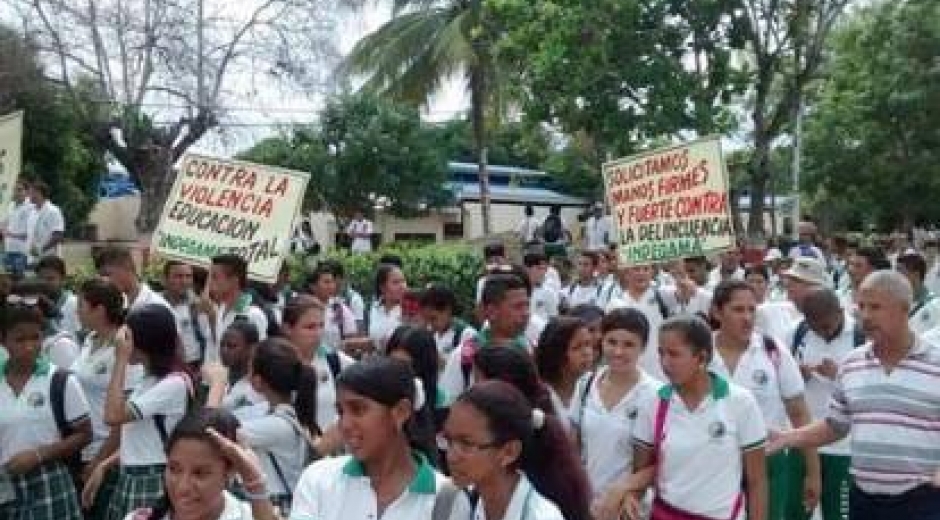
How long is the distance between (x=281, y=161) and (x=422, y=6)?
868 cm

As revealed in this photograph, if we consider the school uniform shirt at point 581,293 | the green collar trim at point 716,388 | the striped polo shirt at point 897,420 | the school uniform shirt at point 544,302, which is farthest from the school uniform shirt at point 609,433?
the school uniform shirt at point 581,293

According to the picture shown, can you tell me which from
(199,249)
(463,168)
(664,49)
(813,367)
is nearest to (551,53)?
(664,49)

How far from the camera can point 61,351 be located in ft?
22.8

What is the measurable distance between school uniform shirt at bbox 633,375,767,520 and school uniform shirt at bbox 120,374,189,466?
1917 millimetres

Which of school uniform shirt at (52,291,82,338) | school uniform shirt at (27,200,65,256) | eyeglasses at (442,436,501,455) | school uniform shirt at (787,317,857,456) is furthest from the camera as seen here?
school uniform shirt at (27,200,65,256)

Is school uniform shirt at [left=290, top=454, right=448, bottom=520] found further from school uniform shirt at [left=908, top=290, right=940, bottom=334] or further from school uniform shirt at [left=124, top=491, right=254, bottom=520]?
school uniform shirt at [left=908, top=290, right=940, bottom=334]

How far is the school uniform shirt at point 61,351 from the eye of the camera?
6.89 meters

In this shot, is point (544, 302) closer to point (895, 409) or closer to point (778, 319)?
point (778, 319)

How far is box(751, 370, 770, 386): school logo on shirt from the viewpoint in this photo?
257 inches

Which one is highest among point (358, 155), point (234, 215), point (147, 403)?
point (358, 155)

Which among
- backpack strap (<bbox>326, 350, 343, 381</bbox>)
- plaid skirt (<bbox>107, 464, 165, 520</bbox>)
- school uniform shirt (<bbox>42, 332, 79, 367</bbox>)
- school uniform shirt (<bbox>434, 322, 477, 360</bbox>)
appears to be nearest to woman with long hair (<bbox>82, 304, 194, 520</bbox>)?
plaid skirt (<bbox>107, 464, 165, 520</bbox>)

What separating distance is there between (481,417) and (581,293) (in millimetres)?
9274

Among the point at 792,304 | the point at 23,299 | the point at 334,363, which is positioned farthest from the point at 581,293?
the point at 334,363

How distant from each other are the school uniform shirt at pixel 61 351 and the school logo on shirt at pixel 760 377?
335cm
